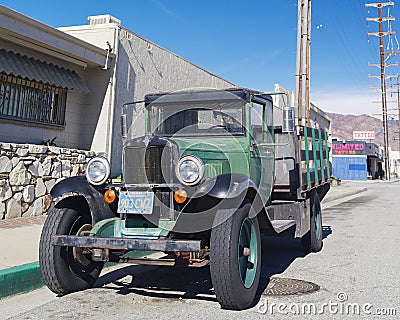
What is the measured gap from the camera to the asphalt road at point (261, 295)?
428cm

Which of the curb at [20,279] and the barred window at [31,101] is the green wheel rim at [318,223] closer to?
the curb at [20,279]

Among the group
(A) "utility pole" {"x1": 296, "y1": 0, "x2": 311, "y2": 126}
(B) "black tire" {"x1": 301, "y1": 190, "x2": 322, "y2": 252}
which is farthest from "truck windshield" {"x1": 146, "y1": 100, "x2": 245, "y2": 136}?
(A) "utility pole" {"x1": 296, "y1": 0, "x2": 311, "y2": 126}

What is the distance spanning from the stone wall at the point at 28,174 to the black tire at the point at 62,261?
395cm

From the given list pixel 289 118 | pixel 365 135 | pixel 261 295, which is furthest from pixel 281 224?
pixel 365 135

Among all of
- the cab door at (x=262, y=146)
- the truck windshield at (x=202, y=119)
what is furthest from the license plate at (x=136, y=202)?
the cab door at (x=262, y=146)

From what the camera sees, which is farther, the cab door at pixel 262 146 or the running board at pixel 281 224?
the cab door at pixel 262 146

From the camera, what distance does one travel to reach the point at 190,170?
4.44 meters

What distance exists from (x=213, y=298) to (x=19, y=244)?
10.6 feet

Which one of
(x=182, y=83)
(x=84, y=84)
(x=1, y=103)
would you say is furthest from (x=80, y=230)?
(x=182, y=83)

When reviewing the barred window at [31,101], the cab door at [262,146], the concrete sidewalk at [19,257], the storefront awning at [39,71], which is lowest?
the concrete sidewalk at [19,257]

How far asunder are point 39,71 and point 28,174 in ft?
7.21

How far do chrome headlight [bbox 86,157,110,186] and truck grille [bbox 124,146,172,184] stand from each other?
0.74ft

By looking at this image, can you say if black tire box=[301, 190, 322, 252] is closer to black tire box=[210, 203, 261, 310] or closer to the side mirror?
the side mirror

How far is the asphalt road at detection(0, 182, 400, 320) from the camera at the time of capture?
4.28 meters
